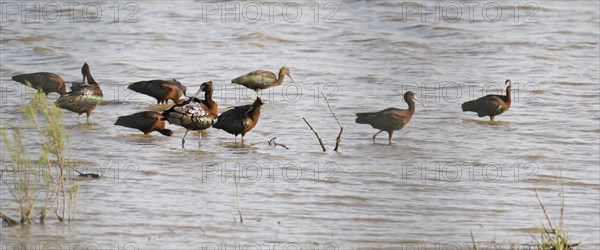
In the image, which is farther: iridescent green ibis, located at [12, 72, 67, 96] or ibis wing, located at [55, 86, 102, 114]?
iridescent green ibis, located at [12, 72, 67, 96]

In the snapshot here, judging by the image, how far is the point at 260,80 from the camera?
1563 cm

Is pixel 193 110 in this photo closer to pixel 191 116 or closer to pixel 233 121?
pixel 191 116

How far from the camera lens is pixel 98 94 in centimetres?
1379

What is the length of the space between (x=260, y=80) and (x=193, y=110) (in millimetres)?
3092

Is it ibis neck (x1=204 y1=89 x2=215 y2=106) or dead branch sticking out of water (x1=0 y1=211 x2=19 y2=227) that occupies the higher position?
ibis neck (x1=204 y1=89 x2=215 y2=106)

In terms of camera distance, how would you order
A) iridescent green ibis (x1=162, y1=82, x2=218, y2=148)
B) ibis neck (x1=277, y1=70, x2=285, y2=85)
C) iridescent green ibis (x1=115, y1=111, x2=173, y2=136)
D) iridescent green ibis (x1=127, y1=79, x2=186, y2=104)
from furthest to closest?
Result: ibis neck (x1=277, y1=70, x2=285, y2=85), iridescent green ibis (x1=127, y1=79, x2=186, y2=104), iridescent green ibis (x1=115, y1=111, x2=173, y2=136), iridescent green ibis (x1=162, y1=82, x2=218, y2=148)

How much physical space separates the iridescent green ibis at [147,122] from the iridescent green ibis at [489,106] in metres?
3.87

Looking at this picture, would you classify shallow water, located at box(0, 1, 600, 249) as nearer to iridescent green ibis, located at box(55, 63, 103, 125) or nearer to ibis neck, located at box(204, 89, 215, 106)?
iridescent green ibis, located at box(55, 63, 103, 125)

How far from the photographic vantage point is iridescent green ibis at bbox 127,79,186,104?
14.7 metres
